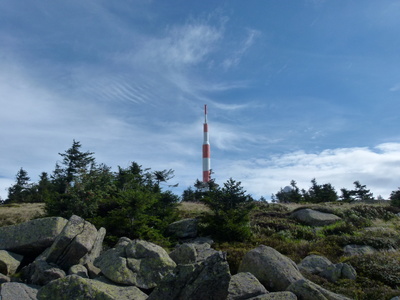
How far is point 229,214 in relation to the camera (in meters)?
18.8

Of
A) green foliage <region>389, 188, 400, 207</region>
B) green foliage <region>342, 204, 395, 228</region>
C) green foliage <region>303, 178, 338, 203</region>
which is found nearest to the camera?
green foliage <region>342, 204, 395, 228</region>

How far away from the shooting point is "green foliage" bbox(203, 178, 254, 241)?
1788cm

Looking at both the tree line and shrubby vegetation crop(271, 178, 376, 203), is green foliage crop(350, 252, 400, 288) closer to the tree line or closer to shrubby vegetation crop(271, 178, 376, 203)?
the tree line

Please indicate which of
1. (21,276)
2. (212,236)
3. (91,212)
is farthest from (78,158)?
(21,276)

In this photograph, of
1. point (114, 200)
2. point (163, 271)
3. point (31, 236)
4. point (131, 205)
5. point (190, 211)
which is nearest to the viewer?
point (163, 271)

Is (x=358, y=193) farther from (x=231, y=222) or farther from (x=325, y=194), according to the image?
(x=231, y=222)

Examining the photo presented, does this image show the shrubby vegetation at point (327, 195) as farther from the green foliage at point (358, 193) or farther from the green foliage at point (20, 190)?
the green foliage at point (20, 190)

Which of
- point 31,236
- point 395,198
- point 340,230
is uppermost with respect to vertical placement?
point 395,198

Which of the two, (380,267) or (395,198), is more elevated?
(395,198)

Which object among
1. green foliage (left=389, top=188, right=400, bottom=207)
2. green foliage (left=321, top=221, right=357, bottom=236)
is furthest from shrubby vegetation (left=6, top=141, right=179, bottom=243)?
green foliage (left=389, top=188, right=400, bottom=207)

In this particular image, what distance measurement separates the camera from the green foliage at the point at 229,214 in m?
17.9

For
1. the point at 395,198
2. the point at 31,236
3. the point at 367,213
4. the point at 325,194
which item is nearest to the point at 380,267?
the point at 31,236

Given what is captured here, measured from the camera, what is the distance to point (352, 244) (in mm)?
16734

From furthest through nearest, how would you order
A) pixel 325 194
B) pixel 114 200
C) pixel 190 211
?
pixel 325 194
pixel 190 211
pixel 114 200
